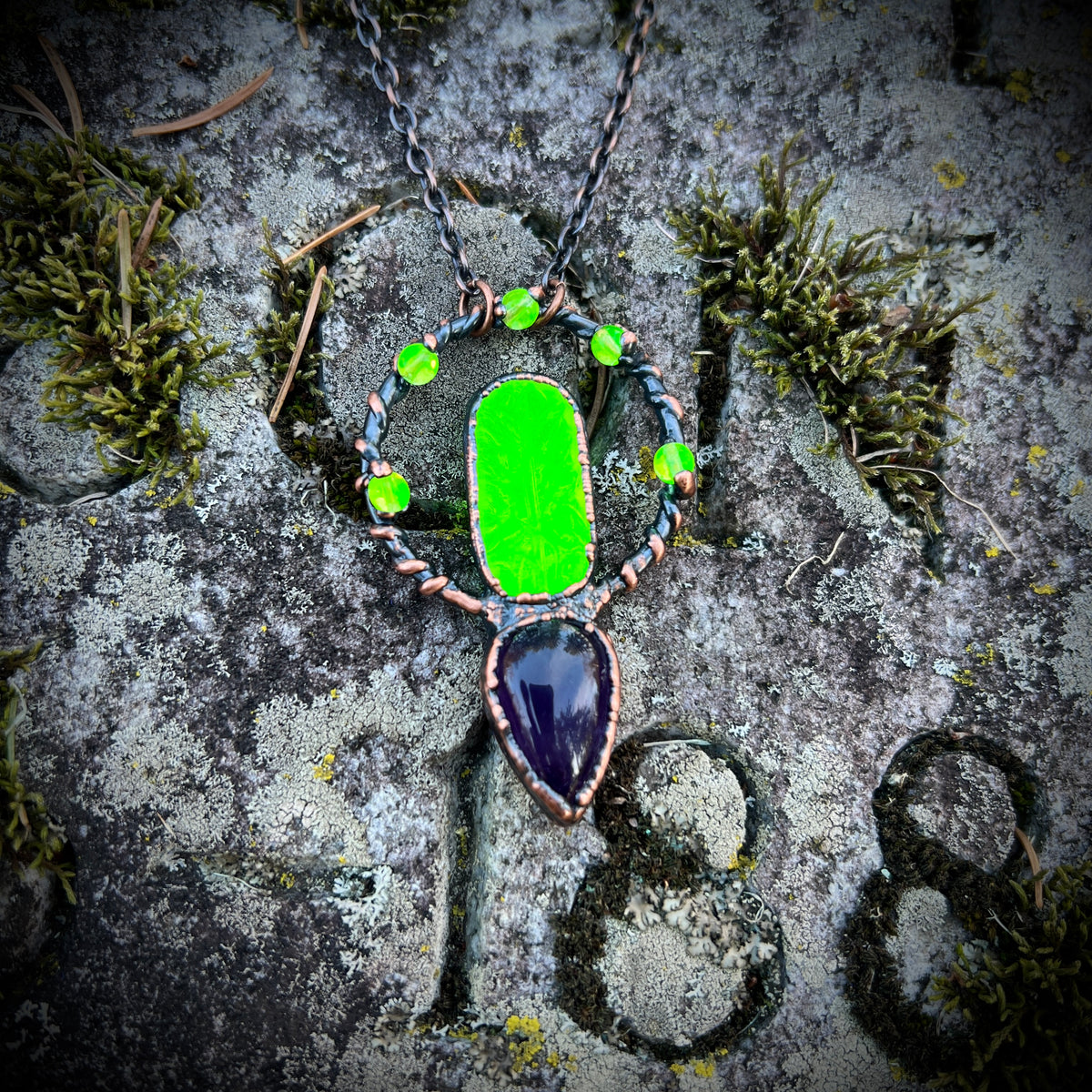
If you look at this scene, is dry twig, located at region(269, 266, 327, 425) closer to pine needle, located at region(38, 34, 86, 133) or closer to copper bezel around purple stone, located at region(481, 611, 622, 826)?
pine needle, located at region(38, 34, 86, 133)

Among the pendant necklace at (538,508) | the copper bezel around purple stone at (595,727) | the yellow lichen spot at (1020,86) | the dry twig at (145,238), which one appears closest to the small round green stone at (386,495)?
the pendant necklace at (538,508)

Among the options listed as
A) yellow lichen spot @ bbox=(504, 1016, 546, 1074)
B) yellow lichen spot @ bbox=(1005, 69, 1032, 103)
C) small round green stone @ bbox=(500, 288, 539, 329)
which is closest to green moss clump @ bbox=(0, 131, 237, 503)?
small round green stone @ bbox=(500, 288, 539, 329)

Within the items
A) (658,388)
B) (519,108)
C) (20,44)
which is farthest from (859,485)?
→ (20,44)

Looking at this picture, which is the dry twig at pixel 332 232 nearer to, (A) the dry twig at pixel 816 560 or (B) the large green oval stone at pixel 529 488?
(B) the large green oval stone at pixel 529 488

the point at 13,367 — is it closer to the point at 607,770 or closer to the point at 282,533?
the point at 282,533

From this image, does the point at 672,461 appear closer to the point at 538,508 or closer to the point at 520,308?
the point at 538,508

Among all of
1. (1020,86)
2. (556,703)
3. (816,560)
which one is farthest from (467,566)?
(1020,86)

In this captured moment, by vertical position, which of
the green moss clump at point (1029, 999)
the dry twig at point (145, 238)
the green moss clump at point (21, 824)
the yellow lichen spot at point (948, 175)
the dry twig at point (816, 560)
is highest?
the yellow lichen spot at point (948, 175)
